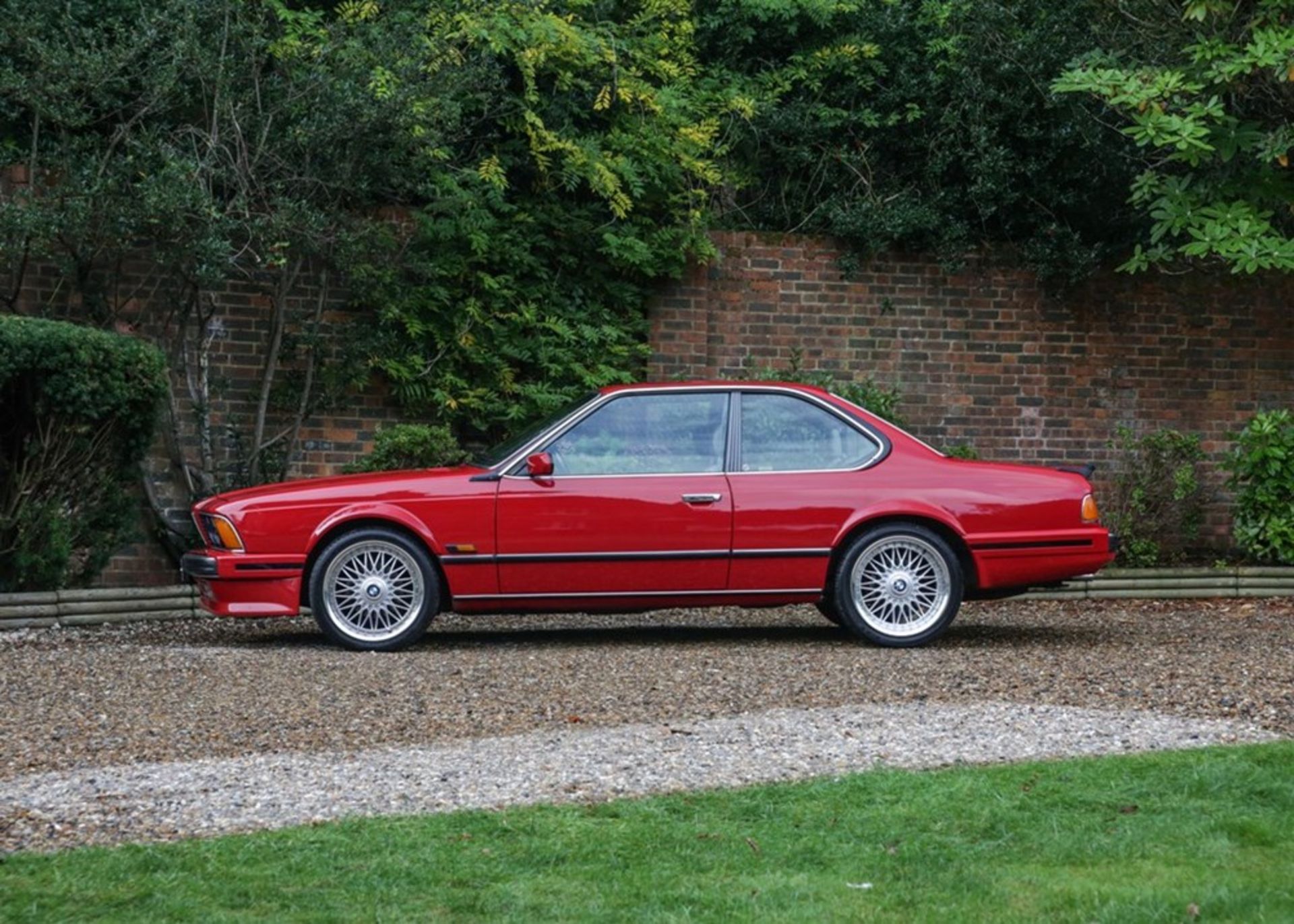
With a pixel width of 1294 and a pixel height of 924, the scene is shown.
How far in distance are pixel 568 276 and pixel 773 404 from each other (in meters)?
4.33

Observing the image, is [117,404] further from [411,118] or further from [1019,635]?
[1019,635]

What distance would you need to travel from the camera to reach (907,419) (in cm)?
1570

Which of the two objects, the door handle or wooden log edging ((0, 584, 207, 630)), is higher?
the door handle

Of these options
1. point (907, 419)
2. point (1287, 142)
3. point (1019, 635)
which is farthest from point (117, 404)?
point (1287, 142)

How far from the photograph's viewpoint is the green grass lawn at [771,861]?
495 cm

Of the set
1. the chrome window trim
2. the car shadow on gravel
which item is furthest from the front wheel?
the chrome window trim

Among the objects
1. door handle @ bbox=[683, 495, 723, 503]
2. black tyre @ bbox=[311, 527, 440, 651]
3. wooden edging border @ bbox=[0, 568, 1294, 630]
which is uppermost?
door handle @ bbox=[683, 495, 723, 503]

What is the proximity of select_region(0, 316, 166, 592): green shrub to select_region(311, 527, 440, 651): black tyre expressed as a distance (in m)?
2.07

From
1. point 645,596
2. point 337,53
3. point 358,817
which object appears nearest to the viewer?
point 358,817

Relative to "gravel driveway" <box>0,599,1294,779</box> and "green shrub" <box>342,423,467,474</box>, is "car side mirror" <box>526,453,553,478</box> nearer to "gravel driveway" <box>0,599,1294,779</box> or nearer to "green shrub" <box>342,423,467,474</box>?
"gravel driveway" <box>0,599,1294,779</box>

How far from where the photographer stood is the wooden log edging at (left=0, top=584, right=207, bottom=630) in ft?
37.6

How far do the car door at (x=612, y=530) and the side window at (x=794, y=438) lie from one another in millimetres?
295

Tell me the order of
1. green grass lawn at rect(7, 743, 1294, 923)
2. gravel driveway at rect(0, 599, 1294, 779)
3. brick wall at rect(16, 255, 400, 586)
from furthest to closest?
brick wall at rect(16, 255, 400, 586) → gravel driveway at rect(0, 599, 1294, 779) → green grass lawn at rect(7, 743, 1294, 923)

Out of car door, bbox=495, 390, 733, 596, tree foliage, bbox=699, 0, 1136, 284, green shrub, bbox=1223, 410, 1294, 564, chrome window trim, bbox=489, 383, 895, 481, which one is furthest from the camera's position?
tree foliage, bbox=699, 0, 1136, 284
